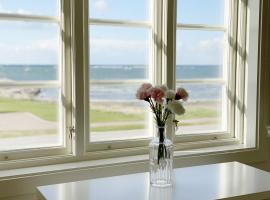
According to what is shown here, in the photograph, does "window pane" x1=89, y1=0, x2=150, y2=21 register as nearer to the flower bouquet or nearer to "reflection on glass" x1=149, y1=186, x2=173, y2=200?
the flower bouquet

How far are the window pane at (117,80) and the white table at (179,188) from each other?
0.39 metres

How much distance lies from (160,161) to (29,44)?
0.92 m

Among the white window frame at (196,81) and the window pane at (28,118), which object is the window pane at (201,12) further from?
the window pane at (28,118)

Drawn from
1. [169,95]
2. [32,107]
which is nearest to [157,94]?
[169,95]

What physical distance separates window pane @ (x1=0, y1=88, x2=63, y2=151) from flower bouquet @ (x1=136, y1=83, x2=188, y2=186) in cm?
58

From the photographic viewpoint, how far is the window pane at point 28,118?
79.9 inches

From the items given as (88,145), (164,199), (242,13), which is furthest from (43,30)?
(242,13)

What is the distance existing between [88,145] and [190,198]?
2.46 feet

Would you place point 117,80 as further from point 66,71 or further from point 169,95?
point 169,95

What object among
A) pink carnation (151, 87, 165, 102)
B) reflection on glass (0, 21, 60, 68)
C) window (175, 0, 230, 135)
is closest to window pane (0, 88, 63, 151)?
reflection on glass (0, 21, 60, 68)

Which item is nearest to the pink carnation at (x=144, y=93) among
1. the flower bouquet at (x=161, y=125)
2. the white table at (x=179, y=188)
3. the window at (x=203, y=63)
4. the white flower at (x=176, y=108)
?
the flower bouquet at (x=161, y=125)

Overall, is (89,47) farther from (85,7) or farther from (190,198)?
(190,198)

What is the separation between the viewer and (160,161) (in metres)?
1.84

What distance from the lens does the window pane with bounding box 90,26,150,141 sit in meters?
2.23
